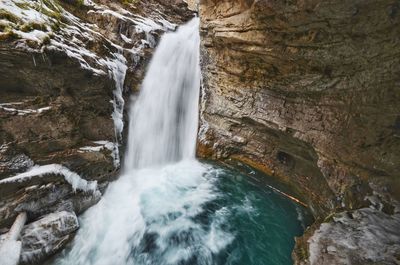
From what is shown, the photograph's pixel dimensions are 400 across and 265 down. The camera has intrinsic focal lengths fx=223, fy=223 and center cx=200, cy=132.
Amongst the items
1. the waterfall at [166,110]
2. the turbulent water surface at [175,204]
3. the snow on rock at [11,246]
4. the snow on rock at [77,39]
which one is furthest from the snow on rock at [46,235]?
the waterfall at [166,110]

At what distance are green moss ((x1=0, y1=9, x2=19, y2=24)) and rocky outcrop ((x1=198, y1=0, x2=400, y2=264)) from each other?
553 centimetres

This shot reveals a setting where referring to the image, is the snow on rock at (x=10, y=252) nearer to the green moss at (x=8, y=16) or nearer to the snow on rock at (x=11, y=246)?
the snow on rock at (x=11, y=246)

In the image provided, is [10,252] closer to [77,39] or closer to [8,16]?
[8,16]

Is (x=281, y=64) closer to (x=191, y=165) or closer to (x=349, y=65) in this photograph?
(x=349, y=65)

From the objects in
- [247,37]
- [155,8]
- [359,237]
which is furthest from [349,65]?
[155,8]

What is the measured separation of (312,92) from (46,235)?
7.46 metres

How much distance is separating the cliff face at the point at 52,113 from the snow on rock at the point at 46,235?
0.08ft

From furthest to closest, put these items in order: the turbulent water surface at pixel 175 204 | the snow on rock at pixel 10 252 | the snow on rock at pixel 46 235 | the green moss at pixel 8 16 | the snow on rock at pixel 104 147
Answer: the snow on rock at pixel 104 147 < the turbulent water surface at pixel 175 204 < the green moss at pixel 8 16 < the snow on rock at pixel 46 235 < the snow on rock at pixel 10 252

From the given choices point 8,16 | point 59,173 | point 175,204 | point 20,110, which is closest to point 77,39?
point 8,16

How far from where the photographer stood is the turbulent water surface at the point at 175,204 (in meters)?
5.25

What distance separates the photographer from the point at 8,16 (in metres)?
4.95

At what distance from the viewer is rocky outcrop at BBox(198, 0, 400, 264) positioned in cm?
478

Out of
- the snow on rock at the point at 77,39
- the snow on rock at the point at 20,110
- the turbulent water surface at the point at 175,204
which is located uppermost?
the snow on rock at the point at 77,39

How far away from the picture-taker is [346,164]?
5984 millimetres
